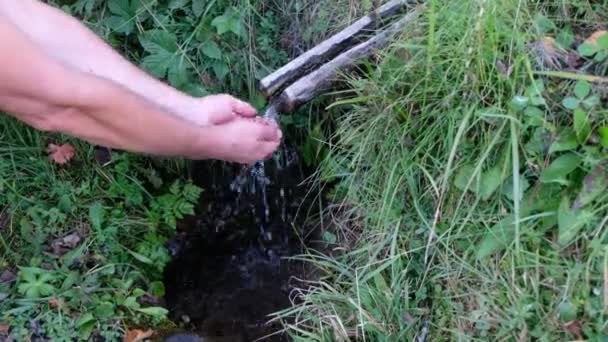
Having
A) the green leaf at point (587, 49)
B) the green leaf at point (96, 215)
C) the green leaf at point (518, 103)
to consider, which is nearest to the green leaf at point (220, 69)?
the green leaf at point (96, 215)

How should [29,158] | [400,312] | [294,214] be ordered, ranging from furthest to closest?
[294,214], [29,158], [400,312]

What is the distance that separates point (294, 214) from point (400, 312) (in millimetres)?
1054

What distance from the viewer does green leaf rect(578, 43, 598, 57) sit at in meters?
2.00

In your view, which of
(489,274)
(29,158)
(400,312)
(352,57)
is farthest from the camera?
(29,158)

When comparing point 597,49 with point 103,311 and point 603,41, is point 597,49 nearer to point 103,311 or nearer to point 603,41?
point 603,41

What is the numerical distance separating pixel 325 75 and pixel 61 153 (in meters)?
1.20

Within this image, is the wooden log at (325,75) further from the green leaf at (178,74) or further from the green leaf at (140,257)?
the green leaf at (140,257)

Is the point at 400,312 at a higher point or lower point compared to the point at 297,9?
lower

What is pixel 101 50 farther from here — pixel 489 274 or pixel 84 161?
pixel 489 274

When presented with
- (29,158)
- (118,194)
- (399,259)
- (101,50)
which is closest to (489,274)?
(399,259)

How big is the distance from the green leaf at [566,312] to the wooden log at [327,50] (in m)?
1.30

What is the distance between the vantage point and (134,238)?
289 centimetres

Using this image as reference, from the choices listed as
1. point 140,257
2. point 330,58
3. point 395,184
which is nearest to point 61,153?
point 140,257

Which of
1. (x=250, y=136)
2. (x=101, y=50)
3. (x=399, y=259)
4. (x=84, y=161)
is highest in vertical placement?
(x=101, y=50)
